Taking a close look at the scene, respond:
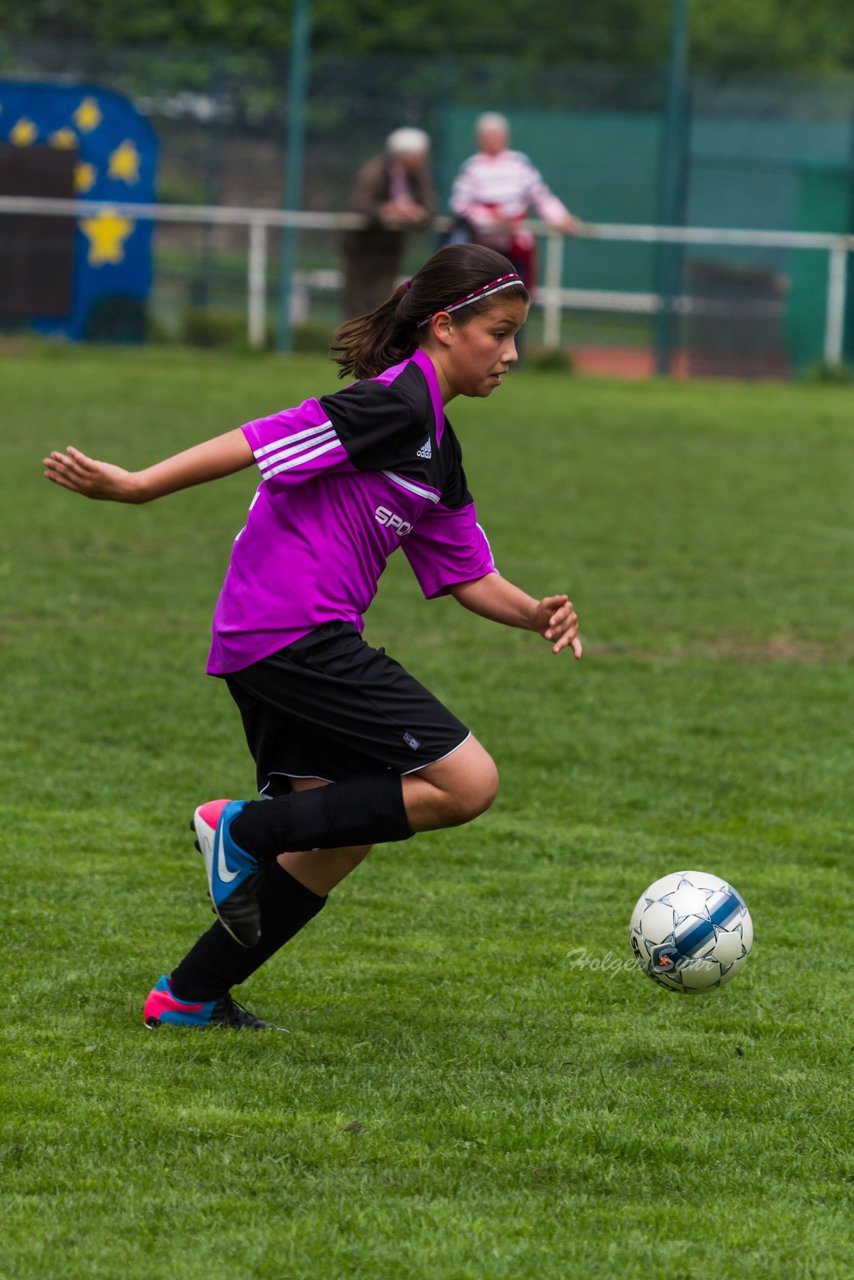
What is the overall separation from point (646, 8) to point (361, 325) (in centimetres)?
3254

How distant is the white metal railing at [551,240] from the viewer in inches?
776

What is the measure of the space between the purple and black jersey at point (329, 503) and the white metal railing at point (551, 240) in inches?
579

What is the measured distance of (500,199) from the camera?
18.0 meters

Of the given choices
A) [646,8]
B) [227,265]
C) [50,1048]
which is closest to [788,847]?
[50,1048]

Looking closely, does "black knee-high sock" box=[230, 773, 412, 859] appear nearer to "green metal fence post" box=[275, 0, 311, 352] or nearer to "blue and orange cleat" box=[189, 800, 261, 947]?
"blue and orange cleat" box=[189, 800, 261, 947]

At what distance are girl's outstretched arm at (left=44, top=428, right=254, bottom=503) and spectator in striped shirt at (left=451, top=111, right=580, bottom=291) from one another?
1426 cm

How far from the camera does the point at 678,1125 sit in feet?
12.1

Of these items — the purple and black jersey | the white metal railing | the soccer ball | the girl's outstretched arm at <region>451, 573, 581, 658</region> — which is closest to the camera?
the purple and black jersey

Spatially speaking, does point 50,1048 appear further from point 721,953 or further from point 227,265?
point 227,265

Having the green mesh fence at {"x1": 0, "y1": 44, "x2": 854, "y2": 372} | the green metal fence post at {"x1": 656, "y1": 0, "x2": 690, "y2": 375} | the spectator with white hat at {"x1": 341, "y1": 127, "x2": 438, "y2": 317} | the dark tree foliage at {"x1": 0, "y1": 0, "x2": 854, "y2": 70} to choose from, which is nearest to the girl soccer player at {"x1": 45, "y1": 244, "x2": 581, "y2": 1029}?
the spectator with white hat at {"x1": 341, "y1": 127, "x2": 438, "y2": 317}

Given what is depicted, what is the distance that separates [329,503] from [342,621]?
0.24 meters

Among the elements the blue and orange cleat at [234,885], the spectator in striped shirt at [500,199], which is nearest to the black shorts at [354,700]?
the blue and orange cleat at [234,885]

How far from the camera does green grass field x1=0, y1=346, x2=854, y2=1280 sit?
323 centimetres

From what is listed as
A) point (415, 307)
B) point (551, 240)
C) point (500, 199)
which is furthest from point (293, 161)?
point (415, 307)
